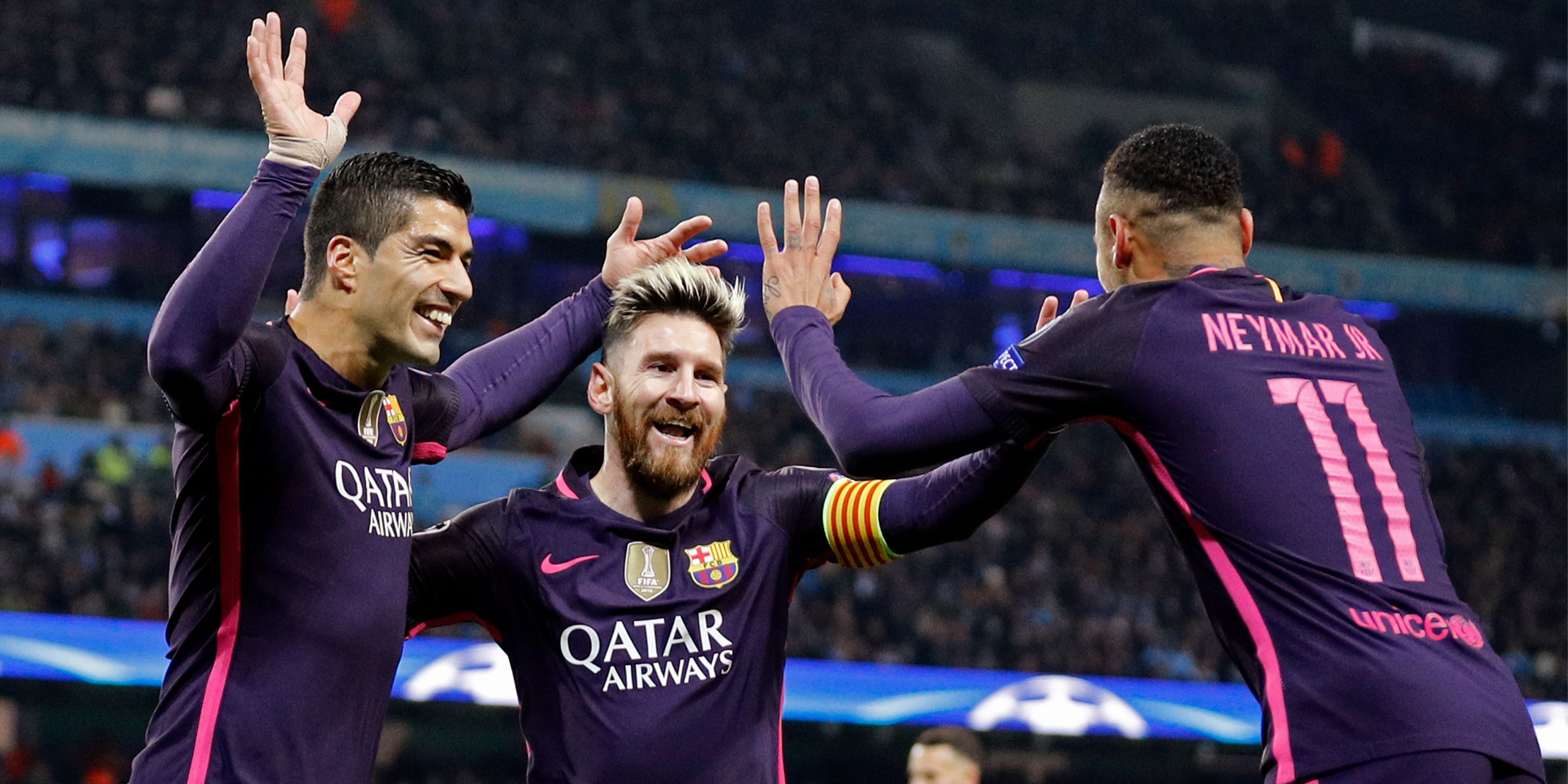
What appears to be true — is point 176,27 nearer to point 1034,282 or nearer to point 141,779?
point 1034,282

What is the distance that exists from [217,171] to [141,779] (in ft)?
66.3

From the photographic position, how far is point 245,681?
337cm

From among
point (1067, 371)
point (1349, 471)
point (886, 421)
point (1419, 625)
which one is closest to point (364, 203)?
point (886, 421)

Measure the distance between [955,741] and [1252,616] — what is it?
3817mm

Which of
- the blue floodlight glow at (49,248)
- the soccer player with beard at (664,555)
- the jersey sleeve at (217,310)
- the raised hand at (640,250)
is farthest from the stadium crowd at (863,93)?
the jersey sleeve at (217,310)

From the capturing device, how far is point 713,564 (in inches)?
154

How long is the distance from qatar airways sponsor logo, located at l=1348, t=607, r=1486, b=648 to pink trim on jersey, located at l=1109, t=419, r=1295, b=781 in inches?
7.1

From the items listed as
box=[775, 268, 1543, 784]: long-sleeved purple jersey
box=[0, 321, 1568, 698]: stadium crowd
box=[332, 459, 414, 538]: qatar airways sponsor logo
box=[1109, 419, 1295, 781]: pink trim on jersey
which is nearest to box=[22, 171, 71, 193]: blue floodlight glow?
box=[0, 321, 1568, 698]: stadium crowd

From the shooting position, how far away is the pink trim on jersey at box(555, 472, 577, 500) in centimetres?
405

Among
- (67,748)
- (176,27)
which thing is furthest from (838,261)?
(67,748)

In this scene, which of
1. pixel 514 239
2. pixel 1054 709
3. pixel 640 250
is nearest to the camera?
pixel 640 250

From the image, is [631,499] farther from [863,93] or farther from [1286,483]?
[863,93]

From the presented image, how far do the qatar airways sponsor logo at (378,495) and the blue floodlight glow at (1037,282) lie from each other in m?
23.4

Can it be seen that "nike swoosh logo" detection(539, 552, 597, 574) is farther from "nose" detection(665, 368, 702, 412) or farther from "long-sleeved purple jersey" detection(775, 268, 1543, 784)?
"long-sleeved purple jersey" detection(775, 268, 1543, 784)
